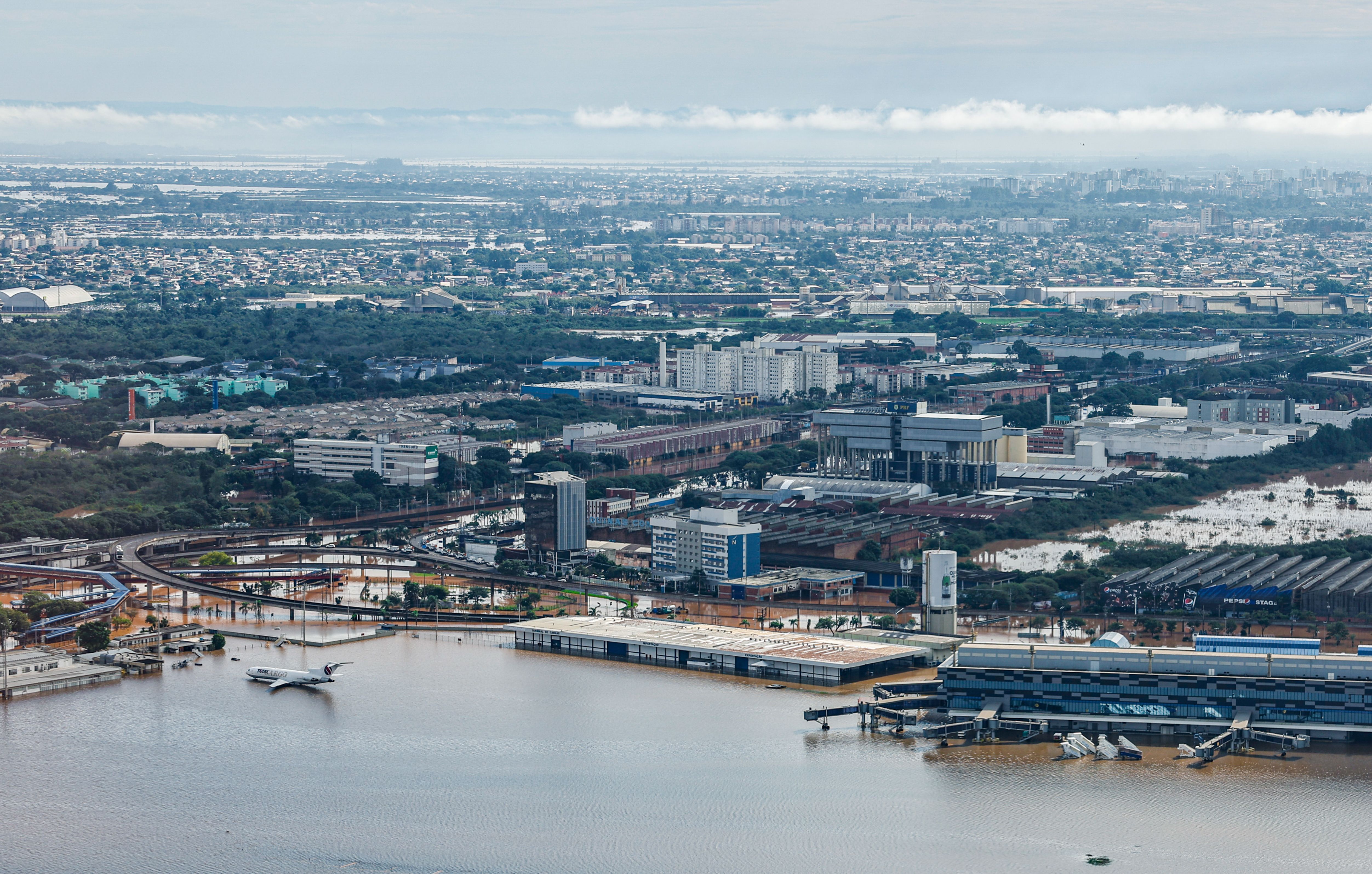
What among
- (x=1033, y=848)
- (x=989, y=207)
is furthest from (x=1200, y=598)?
(x=989, y=207)

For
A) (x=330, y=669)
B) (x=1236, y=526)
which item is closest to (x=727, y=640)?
(x=330, y=669)

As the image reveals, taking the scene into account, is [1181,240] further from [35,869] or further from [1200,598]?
[35,869]

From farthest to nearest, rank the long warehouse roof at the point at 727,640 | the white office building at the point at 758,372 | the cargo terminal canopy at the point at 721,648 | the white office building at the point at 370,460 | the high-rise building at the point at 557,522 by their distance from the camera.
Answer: the white office building at the point at 758,372
the white office building at the point at 370,460
the high-rise building at the point at 557,522
the long warehouse roof at the point at 727,640
the cargo terminal canopy at the point at 721,648

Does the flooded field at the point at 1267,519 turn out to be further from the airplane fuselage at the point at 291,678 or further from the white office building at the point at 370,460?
the airplane fuselage at the point at 291,678

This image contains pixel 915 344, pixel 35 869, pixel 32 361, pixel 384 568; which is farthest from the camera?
pixel 915 344

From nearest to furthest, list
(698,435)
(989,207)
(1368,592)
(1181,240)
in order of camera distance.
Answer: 1. (1368,592)
2. (698,435)
3. (1181,240)
4. (989,207)

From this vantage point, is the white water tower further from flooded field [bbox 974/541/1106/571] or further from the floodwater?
flooded field [bbox 974/541/1106/571]

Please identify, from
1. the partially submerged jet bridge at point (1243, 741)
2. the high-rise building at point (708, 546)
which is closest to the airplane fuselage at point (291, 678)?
the high-rise building at point (708, 546)
